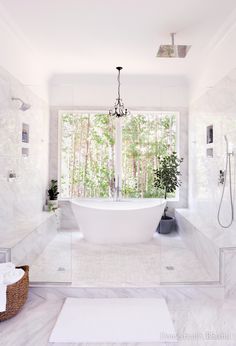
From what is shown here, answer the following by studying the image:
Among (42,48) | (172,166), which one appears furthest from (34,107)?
(172,166)

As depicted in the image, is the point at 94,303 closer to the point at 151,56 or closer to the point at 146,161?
the point at 146,161

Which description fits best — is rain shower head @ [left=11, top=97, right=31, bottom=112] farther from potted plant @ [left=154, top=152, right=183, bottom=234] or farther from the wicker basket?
the wicker basket

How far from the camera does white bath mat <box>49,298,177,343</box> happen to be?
2.36 m

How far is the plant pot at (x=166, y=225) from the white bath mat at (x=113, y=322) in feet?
3.76

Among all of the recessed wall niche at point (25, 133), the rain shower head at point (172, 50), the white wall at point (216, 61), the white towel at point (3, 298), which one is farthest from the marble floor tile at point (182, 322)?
the rain shower head at point (172, 50)

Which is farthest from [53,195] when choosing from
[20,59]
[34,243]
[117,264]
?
[20,59]

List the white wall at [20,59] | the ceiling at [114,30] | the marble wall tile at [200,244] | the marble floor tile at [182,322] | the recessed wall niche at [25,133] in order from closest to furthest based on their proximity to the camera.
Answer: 1. the marble floor tile at [182,322]
2. the ceiling at [114,30]
3. the marble wall tile at [200,244]
4. the white wall at [20,59]
5. the recessed wall niche at [25,133]

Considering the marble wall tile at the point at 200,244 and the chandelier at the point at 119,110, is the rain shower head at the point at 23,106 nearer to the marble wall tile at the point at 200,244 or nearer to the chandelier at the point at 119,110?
the chandelier at the point at 119,110

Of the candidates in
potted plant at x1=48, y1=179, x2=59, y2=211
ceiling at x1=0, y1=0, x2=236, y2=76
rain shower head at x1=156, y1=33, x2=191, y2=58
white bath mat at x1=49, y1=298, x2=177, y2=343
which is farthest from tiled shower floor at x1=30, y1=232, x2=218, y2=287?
ceiling at x1=0, y1=0, x2=236, y2=76

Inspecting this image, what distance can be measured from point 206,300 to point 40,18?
11.9ft

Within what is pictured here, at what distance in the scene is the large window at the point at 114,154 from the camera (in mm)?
3611

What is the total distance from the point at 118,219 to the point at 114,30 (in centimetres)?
257

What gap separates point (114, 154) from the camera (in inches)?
144

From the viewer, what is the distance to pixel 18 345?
2244mm
